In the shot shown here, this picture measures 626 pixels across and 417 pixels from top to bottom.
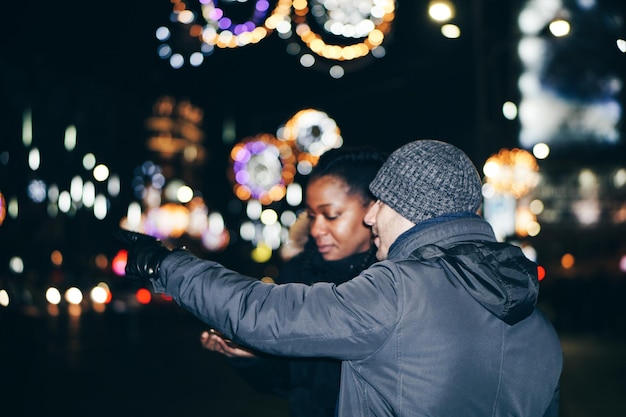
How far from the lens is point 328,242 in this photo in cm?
327

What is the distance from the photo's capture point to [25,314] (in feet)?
37.9

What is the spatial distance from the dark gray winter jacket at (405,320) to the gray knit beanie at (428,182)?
0.41 feet

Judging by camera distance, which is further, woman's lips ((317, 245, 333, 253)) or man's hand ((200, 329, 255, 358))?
woman's lips ((317, 245, 333, 253))

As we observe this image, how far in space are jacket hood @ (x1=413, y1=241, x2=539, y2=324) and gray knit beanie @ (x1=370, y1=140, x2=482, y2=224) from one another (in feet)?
0.50

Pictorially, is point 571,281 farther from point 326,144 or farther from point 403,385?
point 403,385

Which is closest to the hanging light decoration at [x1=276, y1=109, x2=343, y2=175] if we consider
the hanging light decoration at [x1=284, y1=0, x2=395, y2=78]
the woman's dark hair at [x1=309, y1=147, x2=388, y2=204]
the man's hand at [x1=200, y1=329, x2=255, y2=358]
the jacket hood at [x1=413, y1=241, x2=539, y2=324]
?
the hanging light decoration at [x1=284, y1=0, x2=395, y2=78]

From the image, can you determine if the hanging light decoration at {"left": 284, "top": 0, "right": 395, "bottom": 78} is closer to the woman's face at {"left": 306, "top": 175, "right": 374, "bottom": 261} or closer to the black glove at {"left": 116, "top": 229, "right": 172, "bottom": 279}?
the woman's face at {"left": 306, "top": 175, "right": 374, "bottom": 261}

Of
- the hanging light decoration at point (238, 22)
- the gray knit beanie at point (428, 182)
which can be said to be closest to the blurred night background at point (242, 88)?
the hanging light decoration at point (238, 22)

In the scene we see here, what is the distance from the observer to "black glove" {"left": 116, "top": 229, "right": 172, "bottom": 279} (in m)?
2.25

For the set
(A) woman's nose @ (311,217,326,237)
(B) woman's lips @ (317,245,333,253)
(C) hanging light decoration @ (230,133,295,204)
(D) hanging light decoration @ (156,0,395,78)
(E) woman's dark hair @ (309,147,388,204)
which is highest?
(D) hanging light decoration @ (156,0,395,78)

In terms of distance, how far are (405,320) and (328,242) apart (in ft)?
4.27

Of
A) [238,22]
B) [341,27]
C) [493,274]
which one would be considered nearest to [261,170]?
[341,27]

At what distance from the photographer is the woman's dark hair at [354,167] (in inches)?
128

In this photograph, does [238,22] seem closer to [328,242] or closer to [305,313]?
[328,242]
